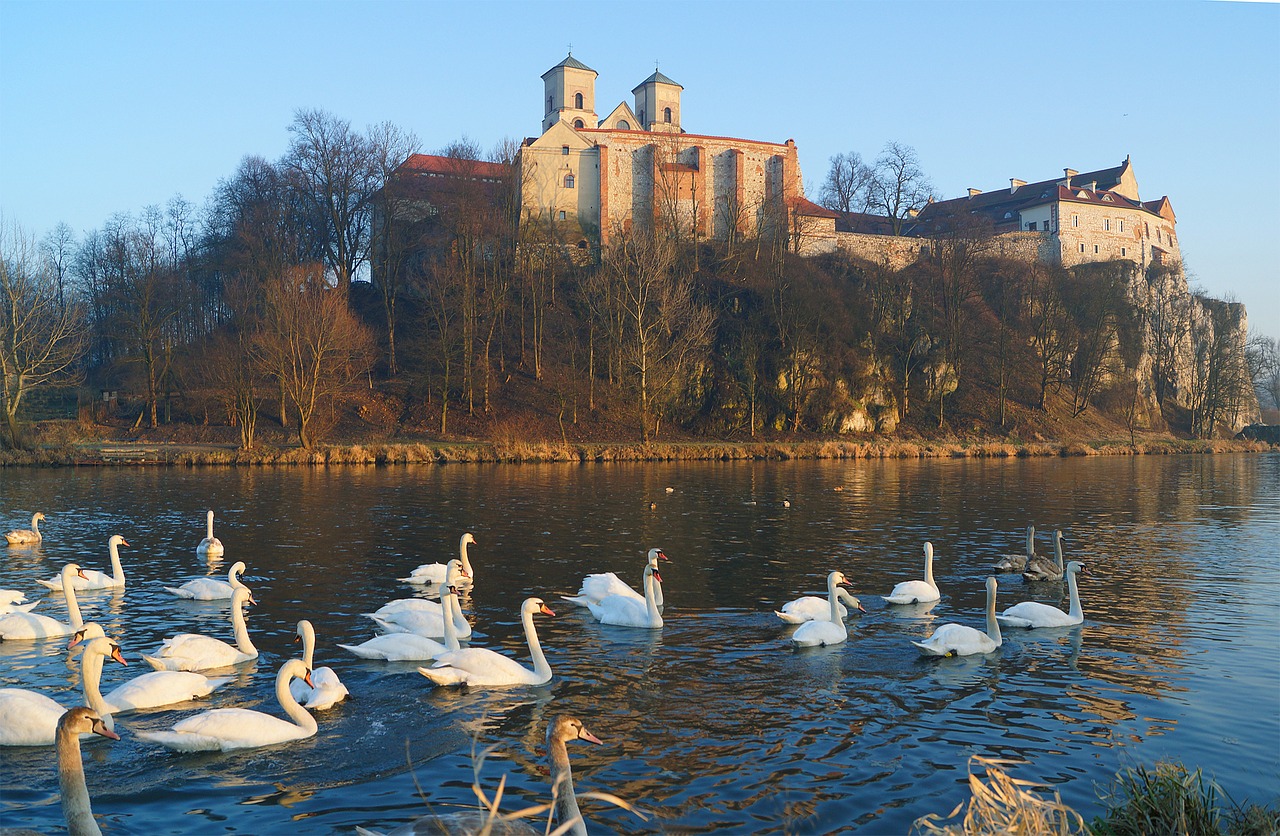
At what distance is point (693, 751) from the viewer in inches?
359

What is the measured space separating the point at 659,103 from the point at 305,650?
86062 millimetres

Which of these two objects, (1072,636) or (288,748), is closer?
(288,748)

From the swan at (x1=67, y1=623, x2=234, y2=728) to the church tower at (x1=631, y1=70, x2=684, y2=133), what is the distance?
85.1 meters

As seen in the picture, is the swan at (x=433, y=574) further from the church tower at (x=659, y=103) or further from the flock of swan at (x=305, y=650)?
the church tower at (x=659, y=103)

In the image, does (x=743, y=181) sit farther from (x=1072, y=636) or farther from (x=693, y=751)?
(x=693, y=751)

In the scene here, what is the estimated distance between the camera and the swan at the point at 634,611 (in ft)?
46.6

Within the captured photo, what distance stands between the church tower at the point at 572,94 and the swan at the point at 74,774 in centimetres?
8450

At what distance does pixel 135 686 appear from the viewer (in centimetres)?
1009

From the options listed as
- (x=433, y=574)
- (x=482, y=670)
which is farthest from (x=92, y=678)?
(x=433, y=574)

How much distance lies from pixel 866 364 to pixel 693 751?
6174 cm

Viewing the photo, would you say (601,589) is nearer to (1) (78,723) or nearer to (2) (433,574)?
(2) (433,574)

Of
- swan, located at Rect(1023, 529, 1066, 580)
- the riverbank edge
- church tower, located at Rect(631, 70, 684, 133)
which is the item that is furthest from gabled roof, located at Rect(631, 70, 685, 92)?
swan, located at Rect(1023, 529, 1066, 580)

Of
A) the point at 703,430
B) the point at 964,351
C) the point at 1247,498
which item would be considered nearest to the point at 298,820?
the point at 1247,498

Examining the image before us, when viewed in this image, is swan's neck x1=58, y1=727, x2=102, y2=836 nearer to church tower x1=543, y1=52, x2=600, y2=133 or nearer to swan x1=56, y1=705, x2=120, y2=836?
swan x1=56, y1=705, x2=120, y2=836
